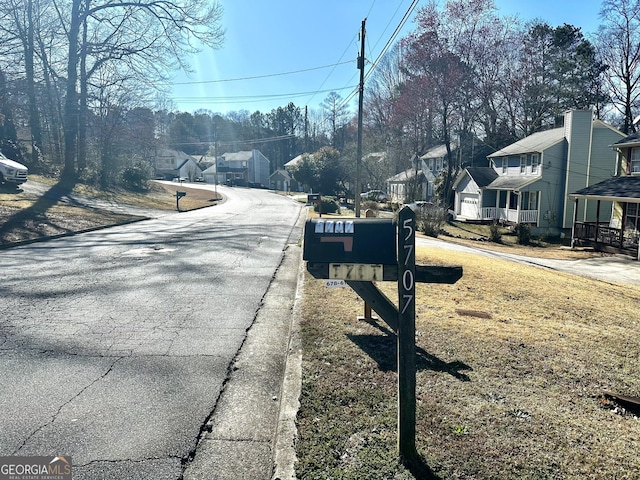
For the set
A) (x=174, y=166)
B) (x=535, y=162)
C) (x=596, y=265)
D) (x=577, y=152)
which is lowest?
(x=596, y=265)

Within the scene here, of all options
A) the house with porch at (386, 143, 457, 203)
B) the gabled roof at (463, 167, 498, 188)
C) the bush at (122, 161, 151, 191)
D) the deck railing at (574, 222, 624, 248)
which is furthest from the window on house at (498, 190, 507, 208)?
the bush at (122, 161, 151, 191)

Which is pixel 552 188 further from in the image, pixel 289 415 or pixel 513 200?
pixel 289 415

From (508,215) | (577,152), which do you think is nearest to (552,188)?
(577,152)

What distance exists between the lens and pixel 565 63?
41.3 m

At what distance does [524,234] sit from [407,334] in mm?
28564

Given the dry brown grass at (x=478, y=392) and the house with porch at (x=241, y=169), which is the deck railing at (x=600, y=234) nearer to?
the dry brown grass at (x=478, y=392)

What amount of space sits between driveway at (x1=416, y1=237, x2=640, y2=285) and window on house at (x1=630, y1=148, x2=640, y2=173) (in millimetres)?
5453

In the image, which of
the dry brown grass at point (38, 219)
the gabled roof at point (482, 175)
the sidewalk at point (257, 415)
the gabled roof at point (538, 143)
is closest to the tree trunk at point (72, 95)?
the dry brown grass at point (38, 219)

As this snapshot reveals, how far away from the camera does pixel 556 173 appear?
3189 centimetres

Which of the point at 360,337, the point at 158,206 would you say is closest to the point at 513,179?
the point at 158,206

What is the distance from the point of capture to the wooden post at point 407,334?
329 cm

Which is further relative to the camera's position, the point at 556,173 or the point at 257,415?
the point at 556,173

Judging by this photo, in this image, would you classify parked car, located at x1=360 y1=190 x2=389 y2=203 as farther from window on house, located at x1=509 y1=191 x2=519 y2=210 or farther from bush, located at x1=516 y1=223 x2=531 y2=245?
bush, located at x1=516 y1=223 x2=531 y2=245

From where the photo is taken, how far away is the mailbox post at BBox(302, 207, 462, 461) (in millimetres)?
3309
